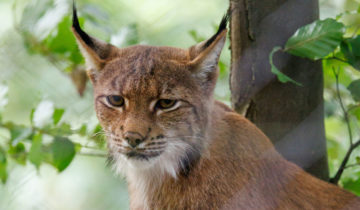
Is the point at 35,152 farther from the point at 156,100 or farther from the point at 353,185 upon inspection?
the point at 353,185

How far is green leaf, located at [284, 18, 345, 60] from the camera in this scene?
7.82 feet

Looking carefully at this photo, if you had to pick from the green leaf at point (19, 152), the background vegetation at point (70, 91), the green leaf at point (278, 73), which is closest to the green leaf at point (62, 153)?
the background vegetation at point (70, 91)

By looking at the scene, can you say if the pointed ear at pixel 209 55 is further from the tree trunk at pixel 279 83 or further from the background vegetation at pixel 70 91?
the background vegetation at pixel 70 91

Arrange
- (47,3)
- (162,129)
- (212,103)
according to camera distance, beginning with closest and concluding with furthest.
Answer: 1. (162,129)
2. (212,103)
3. (47,3)

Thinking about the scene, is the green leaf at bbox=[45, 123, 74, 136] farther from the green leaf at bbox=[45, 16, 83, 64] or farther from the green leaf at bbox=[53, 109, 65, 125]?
the green leaf at bbox=[45, 16, 83, 64]

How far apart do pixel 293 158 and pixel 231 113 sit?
496mm

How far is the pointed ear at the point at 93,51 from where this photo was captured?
7.77 feet

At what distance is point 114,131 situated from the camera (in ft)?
7.57

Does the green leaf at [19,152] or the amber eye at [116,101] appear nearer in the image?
the amber eye at [116,101]

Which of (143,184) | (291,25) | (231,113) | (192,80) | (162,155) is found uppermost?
(291,25)

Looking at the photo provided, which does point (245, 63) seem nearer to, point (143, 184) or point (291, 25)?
point (291, 25)

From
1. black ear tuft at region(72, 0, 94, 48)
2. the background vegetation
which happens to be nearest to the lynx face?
black ear tuft at region(72, 0, 94, 48)

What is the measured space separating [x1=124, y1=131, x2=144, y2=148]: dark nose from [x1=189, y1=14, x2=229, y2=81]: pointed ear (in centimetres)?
43

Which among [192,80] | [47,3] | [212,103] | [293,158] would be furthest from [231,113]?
[47,3]
